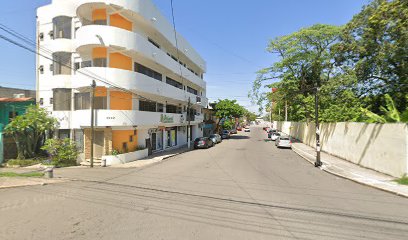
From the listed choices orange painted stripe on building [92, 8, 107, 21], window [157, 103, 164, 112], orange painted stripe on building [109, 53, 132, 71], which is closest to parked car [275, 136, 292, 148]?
window [157, 103, 164, 112]

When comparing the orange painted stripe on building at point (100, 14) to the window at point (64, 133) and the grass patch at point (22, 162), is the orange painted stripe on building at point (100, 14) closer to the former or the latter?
the window at point (64, 133)

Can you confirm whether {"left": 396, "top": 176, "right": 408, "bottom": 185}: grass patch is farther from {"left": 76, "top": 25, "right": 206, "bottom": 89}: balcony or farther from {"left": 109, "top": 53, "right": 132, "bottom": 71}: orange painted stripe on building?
{"left": 109, "top": 53, "right": 132, "bottom": 71}: orange painted stripe on building

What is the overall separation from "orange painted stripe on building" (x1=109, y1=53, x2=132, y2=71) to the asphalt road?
9.77m

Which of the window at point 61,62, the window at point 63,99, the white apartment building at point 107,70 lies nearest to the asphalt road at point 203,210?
the white apartment building at point 107,70

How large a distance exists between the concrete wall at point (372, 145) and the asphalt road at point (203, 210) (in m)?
2.70

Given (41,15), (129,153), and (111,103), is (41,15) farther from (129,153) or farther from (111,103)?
(129,153)

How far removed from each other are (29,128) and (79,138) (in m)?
3.67

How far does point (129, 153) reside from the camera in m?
17.9

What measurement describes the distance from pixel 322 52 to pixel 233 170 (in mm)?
23050

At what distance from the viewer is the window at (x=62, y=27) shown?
20.5 m

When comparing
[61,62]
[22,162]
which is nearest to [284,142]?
[61,62]

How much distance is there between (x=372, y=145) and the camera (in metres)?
13.3

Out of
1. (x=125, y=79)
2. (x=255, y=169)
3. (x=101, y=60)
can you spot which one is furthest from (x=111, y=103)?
(x=255, y=169)

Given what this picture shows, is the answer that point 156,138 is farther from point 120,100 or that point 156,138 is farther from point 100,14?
point 100,14
